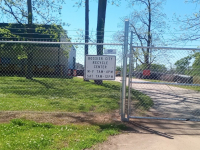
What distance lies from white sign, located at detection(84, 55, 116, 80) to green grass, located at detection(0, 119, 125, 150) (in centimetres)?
126

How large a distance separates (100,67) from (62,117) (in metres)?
1.69

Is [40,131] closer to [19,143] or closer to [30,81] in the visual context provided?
[19,143]

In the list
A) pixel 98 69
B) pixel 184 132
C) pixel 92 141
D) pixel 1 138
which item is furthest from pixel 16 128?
pixel 184 132


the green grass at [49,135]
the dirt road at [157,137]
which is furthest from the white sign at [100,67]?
→ the dirt road at [157,137]

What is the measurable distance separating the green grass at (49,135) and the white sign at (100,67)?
126 centimetres

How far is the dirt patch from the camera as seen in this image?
488 cm

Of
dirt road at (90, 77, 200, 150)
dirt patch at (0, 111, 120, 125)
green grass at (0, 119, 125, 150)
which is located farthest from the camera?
dirt patch at (0, 111, 120, 125)

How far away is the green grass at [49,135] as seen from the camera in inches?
139

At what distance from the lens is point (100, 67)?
5047mm

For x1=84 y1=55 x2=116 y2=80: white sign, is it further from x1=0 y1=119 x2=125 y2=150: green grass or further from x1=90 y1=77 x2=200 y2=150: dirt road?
x1=90 y1=77 x2=200 y2=150: dirt road

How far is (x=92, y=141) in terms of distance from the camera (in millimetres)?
3762

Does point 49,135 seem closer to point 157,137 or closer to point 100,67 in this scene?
point 100,67

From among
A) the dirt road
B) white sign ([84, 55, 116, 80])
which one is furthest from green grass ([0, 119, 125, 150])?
white sign ([84, 55, 116, 80])

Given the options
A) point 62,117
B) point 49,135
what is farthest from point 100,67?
point 49,135
